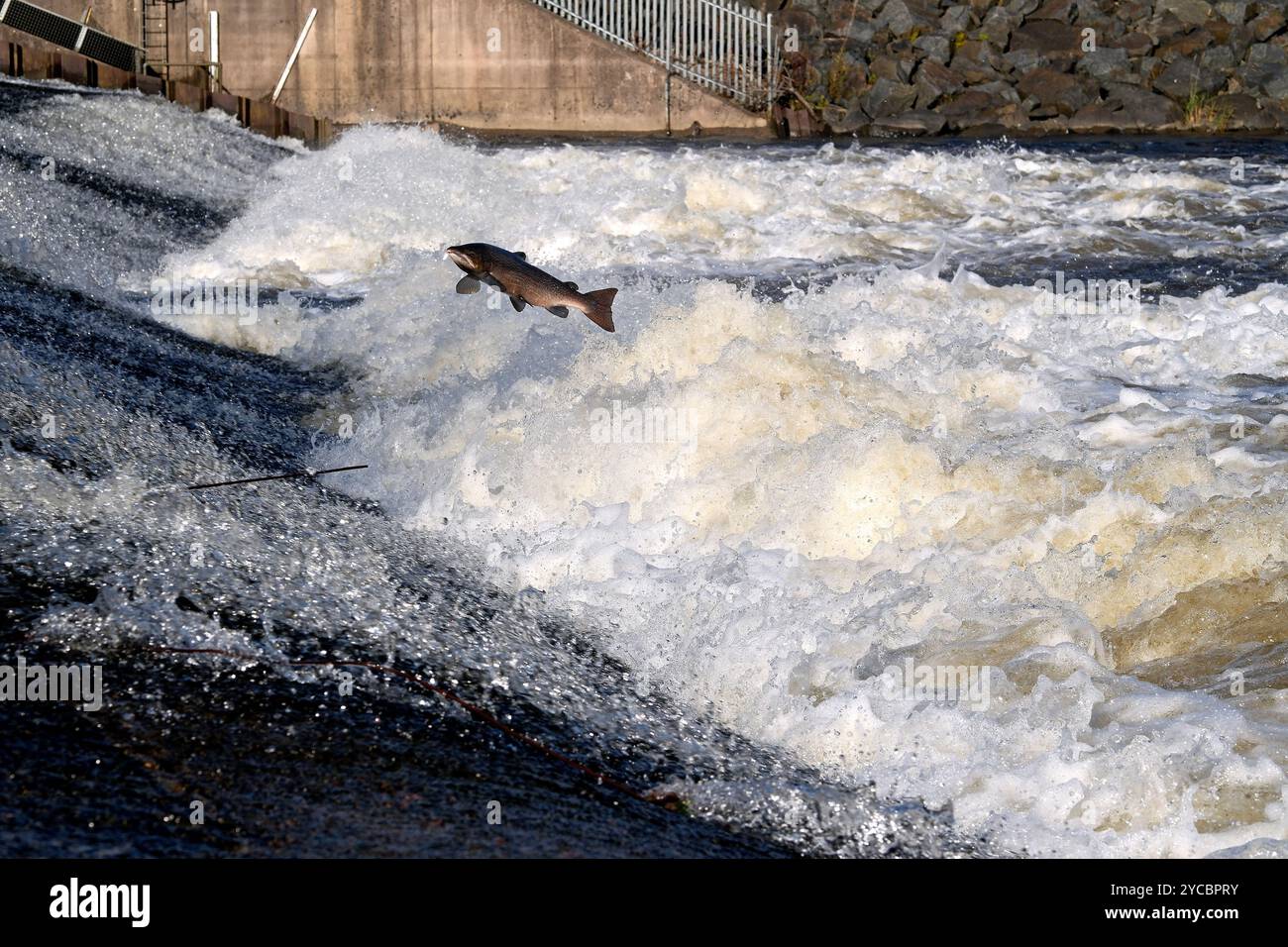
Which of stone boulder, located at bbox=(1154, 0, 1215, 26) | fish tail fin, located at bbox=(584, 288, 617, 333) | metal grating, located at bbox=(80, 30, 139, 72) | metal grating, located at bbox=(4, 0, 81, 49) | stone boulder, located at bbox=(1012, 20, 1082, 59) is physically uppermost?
stone boulder, located at bbox=(1154, 0, 1215, 26)

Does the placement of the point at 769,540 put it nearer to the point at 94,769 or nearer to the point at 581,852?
the point at 581,852

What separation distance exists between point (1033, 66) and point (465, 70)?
1034 centimetres

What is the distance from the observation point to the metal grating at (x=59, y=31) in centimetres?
2239

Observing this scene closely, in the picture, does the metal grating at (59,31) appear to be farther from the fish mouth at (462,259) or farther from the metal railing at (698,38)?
the fish mouth at (462,259)

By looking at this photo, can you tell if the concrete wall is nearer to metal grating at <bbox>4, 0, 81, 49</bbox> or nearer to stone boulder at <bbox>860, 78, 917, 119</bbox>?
stone boulder at <bbox>860, 78, 917, 119</bbox>

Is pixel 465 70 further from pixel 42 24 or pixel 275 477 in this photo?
pixel 275 477

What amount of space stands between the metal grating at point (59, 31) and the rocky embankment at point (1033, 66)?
10924 millimetres

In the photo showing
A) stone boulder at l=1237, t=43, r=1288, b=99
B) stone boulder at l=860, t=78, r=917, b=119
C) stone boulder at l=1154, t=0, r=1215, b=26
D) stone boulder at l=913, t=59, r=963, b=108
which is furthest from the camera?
stone boulder at l=1154, t=0, r=1215, b=26

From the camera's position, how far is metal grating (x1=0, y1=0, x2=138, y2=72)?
22.4m

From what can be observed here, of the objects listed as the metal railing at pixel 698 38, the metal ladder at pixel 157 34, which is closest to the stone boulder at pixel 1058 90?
the metal railing at pixel 698 38

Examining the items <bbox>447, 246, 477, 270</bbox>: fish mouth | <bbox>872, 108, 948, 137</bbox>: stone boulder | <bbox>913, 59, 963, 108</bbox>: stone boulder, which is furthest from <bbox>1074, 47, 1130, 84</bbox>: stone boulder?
<bbox>447, 246, 477, 270</bbox>: fish mouth

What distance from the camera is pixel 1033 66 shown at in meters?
27.4

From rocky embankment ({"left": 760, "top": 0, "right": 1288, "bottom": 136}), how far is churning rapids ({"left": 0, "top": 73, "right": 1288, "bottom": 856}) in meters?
14.3
